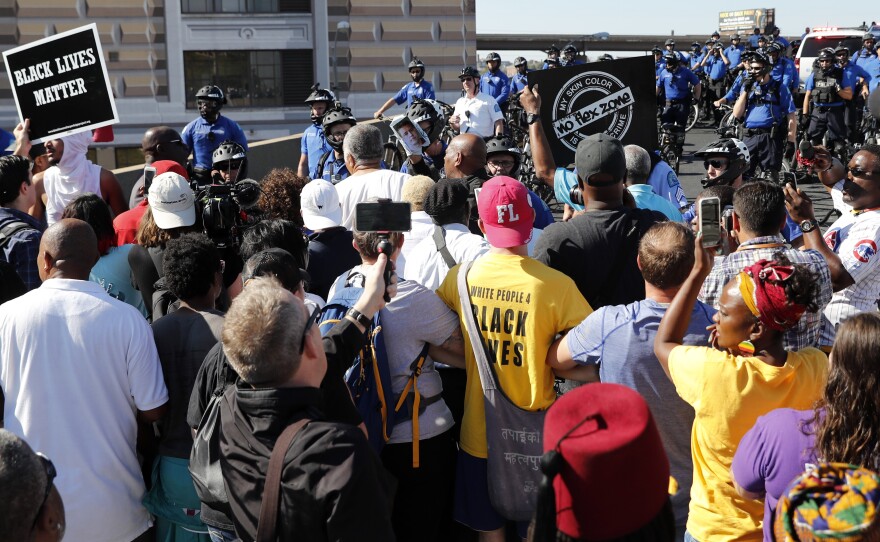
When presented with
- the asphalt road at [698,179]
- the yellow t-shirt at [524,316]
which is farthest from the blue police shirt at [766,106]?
the yellow t-shirt at [524,316]

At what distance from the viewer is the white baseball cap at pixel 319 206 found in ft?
16.8

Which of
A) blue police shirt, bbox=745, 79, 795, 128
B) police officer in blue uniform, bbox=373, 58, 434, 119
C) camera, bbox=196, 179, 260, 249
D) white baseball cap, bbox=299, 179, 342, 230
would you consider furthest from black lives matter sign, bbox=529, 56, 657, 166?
police officer in blue uniform, bbox=373, 58, 434, 119

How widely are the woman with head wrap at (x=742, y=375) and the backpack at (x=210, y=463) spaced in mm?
1508

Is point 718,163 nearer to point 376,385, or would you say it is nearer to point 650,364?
point 650,364

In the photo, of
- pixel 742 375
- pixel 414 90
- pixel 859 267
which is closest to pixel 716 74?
pixel 414 90

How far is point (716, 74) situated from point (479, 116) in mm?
14617

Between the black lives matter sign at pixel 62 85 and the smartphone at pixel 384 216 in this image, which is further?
the black lives matter sign at pixel 62 85

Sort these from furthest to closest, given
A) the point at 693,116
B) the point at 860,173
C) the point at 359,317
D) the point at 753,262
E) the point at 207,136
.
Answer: the point at 693,116 → the point at 207,136 → the point at 860,173 → the point at 753,262 → the point at 359,317

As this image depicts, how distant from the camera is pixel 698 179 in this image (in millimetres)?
15680

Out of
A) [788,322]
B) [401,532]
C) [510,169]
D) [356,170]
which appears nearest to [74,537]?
[401,532]

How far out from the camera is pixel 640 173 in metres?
5.78

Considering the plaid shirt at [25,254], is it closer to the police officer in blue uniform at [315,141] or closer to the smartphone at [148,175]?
the smartphone at [148,175]

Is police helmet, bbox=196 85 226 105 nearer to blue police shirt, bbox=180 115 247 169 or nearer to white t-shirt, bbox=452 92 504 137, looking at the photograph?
blue police shirt, bbox=180 115 247 169

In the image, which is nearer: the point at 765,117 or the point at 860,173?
the point at 860,173
